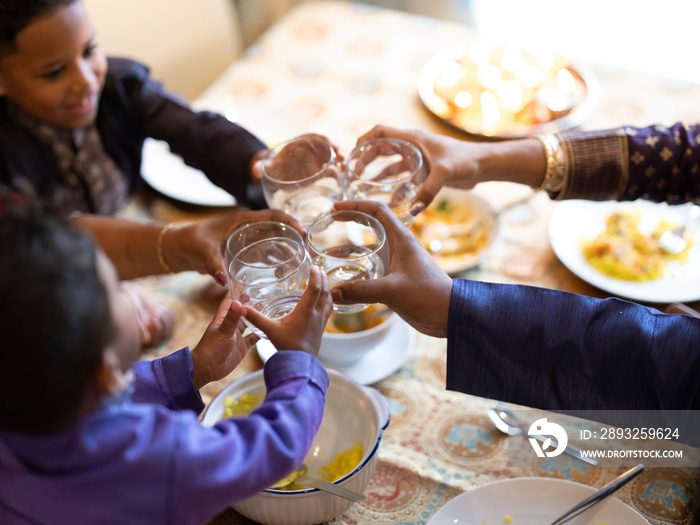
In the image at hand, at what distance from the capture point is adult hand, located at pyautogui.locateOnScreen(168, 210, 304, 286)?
1.07 metres

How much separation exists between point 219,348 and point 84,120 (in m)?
0.78

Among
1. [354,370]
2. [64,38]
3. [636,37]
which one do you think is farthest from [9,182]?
[636,37]

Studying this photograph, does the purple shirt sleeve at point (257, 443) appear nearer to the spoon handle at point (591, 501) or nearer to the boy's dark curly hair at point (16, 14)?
the spoon handle at point (591, 501)

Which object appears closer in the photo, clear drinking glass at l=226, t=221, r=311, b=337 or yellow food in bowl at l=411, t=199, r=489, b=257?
clear drinking glass at l=226, t=221, r=311, b=337

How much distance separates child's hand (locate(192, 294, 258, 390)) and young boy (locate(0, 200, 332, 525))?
12 centimetres

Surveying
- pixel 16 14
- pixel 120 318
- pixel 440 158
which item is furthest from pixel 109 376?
pixel 16 14

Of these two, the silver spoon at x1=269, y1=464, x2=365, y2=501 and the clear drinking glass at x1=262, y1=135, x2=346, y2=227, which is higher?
the clear drinking glass at x1=262, y1=135, x2=346, y2=227

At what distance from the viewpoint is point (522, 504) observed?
2.85 feet

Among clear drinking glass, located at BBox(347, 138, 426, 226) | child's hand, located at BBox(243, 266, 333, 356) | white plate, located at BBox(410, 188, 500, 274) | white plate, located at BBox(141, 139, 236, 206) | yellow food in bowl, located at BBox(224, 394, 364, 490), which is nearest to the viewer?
child's hand, located at BBox(243, 266, 333, 356)

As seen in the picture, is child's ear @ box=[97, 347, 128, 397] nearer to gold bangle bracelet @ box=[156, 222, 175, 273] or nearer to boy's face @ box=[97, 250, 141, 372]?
boy's face @ box=[97, 250, 141, 372]

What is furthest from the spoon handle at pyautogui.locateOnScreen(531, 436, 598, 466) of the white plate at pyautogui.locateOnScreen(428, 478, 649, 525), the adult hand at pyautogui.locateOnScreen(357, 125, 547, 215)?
the adult hand at pyautogui.locateOnScreen(357, 125, 547, 215)

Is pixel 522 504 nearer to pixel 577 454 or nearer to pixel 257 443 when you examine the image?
pixel 577 454

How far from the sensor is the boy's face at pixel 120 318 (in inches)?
26.6

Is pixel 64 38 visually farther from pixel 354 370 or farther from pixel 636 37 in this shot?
pixel 636 37
